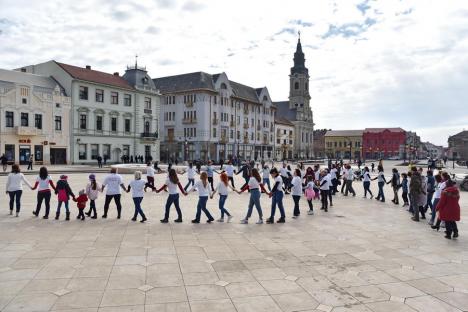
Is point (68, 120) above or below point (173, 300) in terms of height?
above

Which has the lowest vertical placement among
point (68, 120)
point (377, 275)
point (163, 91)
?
point (377, 275)

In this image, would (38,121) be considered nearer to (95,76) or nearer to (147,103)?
(95,76)

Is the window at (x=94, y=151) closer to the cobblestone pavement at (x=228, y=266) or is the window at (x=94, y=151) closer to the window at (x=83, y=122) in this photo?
the window at (x=83, y=122)

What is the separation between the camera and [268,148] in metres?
84.0

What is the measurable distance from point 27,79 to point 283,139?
212ft

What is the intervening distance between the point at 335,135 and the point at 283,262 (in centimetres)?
13615

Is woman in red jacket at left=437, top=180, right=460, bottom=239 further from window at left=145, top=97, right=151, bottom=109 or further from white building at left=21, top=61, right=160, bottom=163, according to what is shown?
window at left=145, top=97, right=151, bottom=109

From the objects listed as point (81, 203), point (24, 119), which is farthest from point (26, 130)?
point (81, 203)

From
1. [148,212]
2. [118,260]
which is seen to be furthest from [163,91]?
[118,260]

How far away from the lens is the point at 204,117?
2463 inches

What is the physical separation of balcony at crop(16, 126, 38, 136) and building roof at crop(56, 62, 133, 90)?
8.44 m

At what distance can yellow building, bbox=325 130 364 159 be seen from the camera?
438 ft

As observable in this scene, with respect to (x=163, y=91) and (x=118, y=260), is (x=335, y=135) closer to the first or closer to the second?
(x=163, y=91)

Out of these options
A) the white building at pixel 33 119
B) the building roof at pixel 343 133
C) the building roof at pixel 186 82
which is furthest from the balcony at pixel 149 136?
the building roof at pixel 343 133
